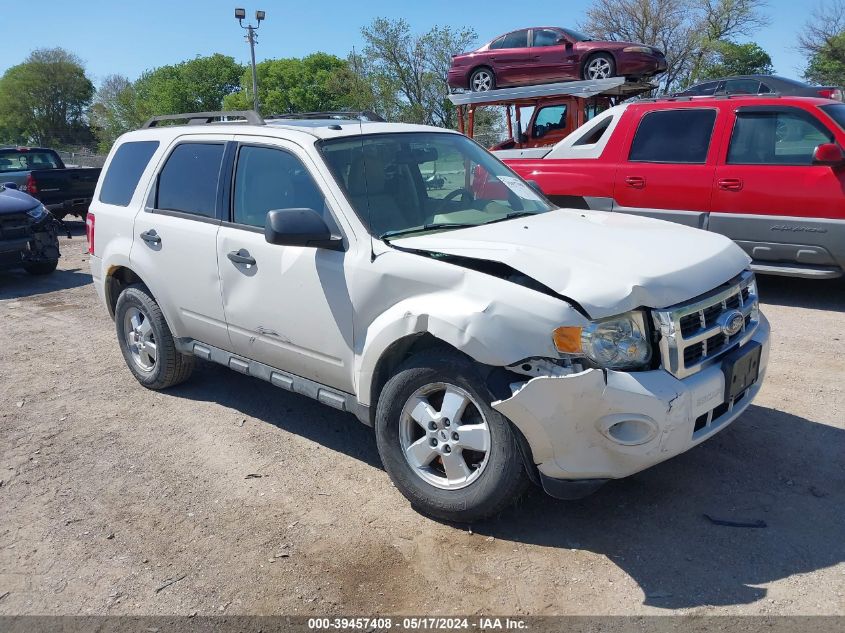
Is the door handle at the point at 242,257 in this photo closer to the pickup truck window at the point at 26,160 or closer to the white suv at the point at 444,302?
the white suv at the point at 444,302

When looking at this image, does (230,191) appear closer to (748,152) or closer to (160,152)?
(160,152)

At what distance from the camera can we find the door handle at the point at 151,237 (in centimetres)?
488

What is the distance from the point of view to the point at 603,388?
2.94 meters

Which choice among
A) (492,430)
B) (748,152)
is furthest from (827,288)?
(492,430)

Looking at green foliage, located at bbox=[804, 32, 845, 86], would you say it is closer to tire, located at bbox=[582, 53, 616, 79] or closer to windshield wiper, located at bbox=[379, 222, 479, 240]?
tire, located at bbox=[582, 53, 616, 79]

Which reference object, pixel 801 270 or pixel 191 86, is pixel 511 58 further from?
pixel 191 86

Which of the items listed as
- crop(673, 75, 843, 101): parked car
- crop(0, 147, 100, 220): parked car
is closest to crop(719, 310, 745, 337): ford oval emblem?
crop(673, 75, 843, 101): parked car

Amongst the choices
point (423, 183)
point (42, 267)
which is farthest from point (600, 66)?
point (423, 183)

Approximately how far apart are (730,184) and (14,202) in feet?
29.1

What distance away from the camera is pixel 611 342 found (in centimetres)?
301

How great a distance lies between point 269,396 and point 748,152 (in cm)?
524

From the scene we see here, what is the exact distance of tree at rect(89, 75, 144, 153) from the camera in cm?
7869

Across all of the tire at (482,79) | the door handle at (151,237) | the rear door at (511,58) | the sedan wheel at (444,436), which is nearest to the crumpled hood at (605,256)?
the sedan wheel at (444,436)

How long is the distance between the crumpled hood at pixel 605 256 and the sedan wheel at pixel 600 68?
31.9 feet
